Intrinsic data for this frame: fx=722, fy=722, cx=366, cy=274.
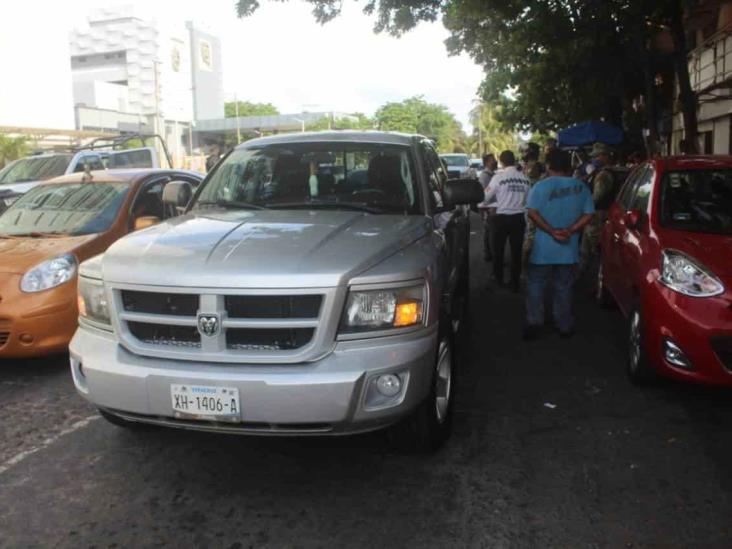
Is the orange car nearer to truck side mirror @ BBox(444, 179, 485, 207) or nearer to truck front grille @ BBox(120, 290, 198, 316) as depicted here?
truck front grille @ BBox(120, 290, 198, 316)

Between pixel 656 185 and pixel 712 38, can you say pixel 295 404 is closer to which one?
pixel 656 185

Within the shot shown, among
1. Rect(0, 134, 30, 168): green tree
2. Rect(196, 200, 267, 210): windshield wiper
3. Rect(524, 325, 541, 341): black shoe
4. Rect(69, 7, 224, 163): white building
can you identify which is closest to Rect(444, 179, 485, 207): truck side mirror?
Rect(196, 200, 267, 210): windshield wiper

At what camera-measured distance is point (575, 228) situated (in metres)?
6.01

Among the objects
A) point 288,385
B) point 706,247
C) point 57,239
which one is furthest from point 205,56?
point 288,385

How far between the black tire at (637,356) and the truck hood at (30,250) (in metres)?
4.18

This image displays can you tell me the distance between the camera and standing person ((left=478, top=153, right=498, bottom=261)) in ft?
29.3

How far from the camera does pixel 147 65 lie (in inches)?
3844

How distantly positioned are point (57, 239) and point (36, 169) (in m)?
9.63

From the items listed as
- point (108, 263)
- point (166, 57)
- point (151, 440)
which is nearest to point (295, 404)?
point (108, 263)

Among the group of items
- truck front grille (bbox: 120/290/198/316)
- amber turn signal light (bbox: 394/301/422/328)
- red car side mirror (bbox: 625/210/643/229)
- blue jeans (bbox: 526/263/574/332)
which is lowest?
blue jeans (bbox: 526/263/574/332)

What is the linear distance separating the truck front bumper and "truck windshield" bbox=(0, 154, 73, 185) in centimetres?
1211

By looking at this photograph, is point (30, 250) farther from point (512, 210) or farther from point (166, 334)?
point (512, 210)

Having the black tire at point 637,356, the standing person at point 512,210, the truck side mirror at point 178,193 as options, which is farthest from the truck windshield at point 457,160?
the truck side mirror at point 178,193

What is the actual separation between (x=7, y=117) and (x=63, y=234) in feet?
150
